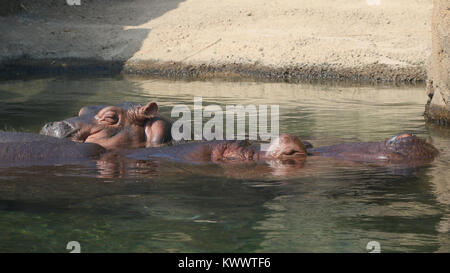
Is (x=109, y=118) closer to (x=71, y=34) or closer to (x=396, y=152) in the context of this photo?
(x=396, y=152)

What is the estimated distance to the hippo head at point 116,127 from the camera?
634cm

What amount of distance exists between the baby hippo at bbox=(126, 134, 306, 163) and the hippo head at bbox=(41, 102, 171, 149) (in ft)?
1.41

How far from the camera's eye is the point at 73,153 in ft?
19.8

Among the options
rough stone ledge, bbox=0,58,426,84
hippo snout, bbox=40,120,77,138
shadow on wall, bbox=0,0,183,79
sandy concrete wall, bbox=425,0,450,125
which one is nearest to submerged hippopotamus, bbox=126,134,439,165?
hippo snout, bbox=40,120,77,138

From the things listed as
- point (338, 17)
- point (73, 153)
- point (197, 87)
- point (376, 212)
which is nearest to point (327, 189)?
point (376, 212)

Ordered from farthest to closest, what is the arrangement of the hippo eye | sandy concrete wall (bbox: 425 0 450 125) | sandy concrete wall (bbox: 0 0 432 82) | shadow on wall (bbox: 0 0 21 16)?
shadow on wall (bbox: 0 0 21 16)
sandy concrete wall (bbox: 0 0 432 82)
sandy concrete wall (bbox: 425 0 450 125)
the hippo eye

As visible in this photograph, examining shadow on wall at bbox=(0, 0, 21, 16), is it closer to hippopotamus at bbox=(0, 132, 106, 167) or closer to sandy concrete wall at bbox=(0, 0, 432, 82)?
sandy concrete wall at bbox=(0, 0, 432, 82)

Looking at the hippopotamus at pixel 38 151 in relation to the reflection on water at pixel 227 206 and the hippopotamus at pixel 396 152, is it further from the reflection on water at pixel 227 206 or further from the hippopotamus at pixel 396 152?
the hippopotamus at pixel 396 152

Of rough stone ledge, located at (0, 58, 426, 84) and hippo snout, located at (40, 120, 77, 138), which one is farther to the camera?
rough stone ledge, located at (0, 58, 426, 84)

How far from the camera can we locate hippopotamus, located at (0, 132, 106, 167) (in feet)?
19.5

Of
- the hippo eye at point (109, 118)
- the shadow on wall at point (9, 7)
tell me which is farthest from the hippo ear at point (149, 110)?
the shadow on wall at point (9, 7)

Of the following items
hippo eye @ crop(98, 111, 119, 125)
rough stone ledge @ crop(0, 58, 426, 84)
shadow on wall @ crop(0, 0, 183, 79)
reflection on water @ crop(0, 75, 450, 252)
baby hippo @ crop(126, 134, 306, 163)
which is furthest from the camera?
shadow on wall @ crop(0, 0, 183, 79)

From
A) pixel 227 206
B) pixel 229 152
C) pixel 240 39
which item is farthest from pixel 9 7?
pixel 227 206
